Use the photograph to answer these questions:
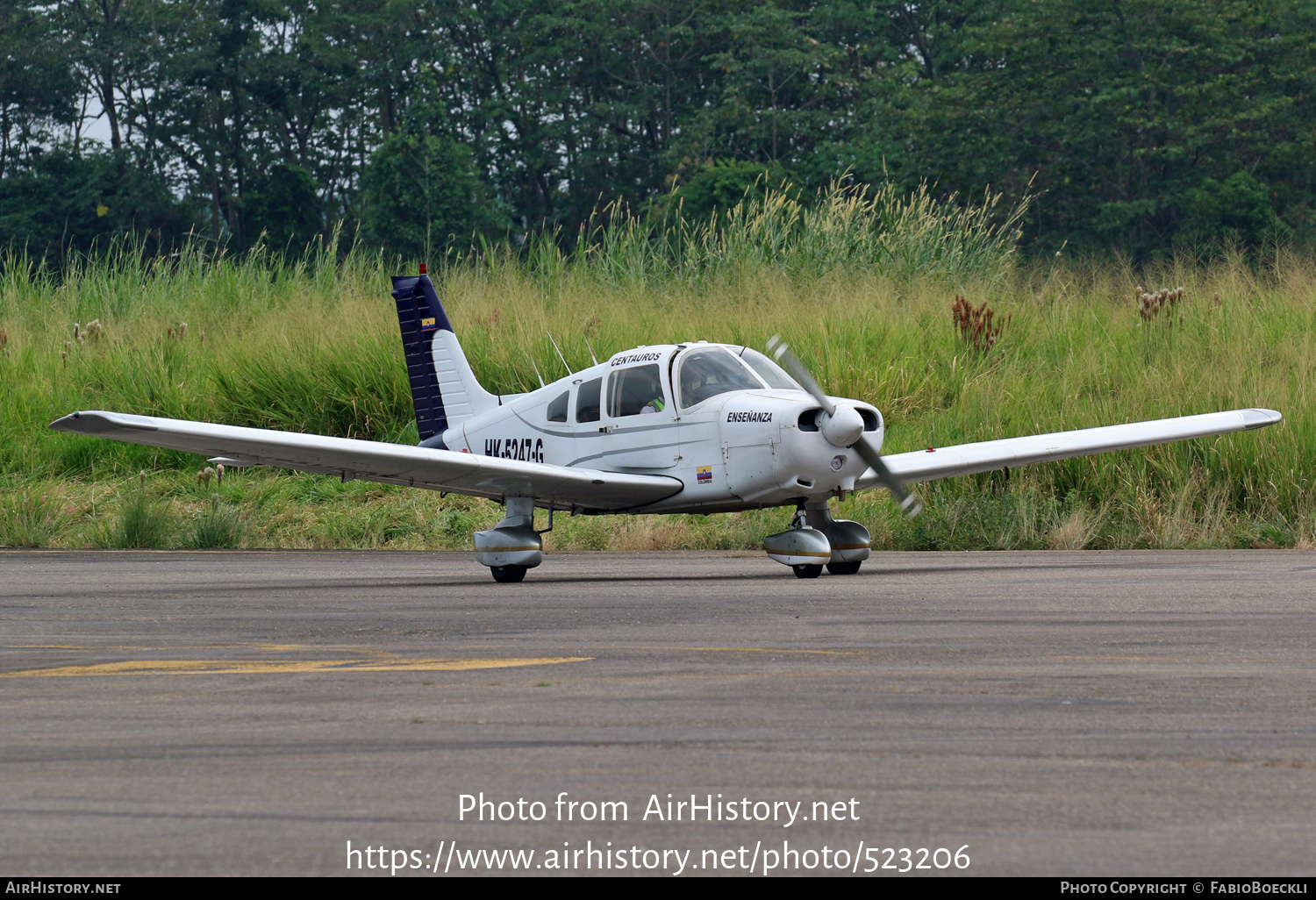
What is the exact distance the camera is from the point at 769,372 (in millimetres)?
13109

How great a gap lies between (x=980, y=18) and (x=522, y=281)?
3240 centimetres

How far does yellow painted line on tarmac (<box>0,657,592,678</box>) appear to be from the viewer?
6875 mm

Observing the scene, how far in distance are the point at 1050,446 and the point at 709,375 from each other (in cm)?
303

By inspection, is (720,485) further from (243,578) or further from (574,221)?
(574,221)

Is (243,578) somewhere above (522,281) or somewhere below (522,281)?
below

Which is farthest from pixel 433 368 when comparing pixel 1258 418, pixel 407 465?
pixel 1258 418

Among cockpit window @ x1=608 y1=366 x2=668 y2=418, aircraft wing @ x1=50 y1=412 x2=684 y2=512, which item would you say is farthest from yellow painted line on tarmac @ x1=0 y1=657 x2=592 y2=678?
cockpit window @ x1=608 y1=366 x2=668 y2=418

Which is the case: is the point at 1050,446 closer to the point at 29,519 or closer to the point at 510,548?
the point at 510,548

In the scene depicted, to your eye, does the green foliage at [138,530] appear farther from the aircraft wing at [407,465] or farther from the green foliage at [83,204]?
the green foliage at [83,204]

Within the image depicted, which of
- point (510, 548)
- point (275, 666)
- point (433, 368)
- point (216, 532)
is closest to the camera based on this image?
point (275, 666)

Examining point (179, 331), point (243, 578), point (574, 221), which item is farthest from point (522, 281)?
point (574, 221)

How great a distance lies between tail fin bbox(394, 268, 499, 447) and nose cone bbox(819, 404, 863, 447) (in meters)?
5.23

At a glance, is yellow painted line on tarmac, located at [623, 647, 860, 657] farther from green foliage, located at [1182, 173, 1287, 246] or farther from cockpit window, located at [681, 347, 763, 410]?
green foliage, located at [1182, 173, 1287, 246]

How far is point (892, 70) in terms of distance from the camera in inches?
2023
